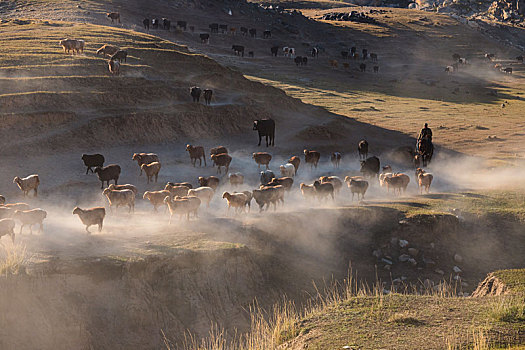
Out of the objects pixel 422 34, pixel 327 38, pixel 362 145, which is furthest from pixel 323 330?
pixel 422 34

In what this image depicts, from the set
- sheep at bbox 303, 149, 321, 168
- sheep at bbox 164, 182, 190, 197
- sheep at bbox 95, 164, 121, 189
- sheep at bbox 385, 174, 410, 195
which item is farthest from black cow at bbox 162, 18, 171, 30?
sheep at bbox 385, 174, 410, 195

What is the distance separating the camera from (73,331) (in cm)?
1239

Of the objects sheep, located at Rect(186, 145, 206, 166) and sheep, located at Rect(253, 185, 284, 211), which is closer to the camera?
sheep, located at Rect(253, 185, 284, 211)

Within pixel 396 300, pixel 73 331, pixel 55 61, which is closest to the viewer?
pixel 396 300

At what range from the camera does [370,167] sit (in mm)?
26516

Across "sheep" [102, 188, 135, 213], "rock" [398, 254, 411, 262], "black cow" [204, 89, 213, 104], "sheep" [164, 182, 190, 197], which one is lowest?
"rock" [398, 254, 411, 262]

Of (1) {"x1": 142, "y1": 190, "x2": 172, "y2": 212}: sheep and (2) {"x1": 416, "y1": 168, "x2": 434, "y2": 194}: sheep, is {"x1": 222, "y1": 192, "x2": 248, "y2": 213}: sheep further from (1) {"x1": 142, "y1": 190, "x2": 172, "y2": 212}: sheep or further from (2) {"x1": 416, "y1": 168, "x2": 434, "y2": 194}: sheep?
(2) {"x1": 416, "y1": 168, "x2": 434, "y2": 194}: sheep

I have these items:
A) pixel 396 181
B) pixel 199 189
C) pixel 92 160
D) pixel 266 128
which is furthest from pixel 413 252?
pixel 266 128

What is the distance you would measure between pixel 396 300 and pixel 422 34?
309 ft

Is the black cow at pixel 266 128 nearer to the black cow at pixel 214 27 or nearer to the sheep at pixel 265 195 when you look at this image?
the sheep at pixel 265 195

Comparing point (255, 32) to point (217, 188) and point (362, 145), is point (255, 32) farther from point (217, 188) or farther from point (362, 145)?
point (217, 188)

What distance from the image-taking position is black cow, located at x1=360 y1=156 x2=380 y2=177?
26375 mm

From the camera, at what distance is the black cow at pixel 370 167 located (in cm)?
2638

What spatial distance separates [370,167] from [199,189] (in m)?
9.97
